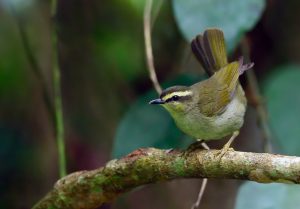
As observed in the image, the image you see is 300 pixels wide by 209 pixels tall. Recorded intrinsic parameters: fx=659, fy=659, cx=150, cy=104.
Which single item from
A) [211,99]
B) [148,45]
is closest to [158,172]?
[211,99]

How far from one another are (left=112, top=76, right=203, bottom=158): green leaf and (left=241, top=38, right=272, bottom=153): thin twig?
334 mm

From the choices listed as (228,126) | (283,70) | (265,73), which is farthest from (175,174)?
(265,73)

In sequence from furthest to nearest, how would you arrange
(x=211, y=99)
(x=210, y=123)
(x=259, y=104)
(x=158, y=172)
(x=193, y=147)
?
(x=259, y=104) < (x=211, y=99) < (x=210, y=123) < (x=193, y=147) < (x=158, y=172)

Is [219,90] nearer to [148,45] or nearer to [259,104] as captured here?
[148,45]

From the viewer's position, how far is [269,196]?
7.21ft

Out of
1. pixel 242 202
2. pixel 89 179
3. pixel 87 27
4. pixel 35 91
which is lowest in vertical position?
pixel 242 202

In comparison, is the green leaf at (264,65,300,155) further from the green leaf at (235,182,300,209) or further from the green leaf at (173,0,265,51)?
the green leaf at (235,182,300,209)

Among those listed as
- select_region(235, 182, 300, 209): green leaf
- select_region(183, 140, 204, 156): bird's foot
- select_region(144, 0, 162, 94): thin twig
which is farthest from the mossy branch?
select_region(144, 0, 162, 94): thin twig

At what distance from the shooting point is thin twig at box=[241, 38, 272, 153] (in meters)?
2.81

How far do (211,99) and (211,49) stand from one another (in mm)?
216

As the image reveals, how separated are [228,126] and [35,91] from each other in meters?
1.84

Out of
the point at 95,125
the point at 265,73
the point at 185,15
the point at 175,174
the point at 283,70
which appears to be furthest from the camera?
the point at 95,125

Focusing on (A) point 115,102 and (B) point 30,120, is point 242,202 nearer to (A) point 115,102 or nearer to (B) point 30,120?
(A) point 115,102

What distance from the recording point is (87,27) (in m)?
3.83
